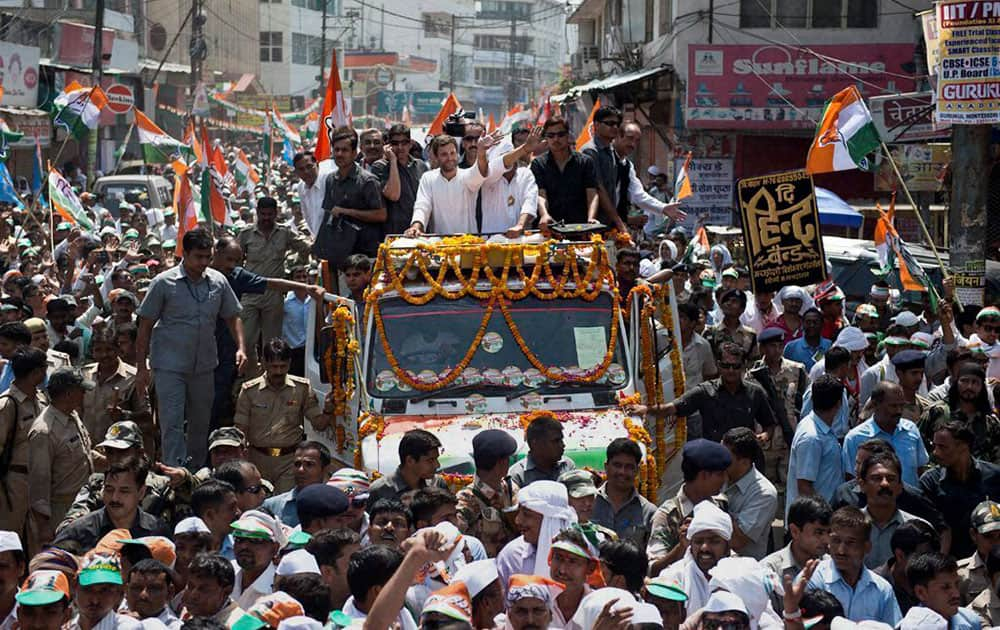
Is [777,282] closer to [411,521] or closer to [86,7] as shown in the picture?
[411,521]

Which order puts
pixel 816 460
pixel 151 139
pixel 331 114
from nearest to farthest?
pixel 816 460, pixel 331 114, pixel 151 139

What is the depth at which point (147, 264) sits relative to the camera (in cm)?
1753

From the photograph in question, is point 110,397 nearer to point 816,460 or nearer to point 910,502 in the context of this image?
point 816,460

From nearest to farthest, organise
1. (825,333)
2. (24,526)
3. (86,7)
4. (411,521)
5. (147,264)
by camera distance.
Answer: (411,521), (24,526), (825,333), (147,264), (86,7)

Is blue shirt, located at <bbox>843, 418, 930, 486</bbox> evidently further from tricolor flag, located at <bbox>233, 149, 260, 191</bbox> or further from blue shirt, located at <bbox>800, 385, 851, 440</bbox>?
tricolor flag, located at <bbox>233, 149, 260, 191</bbox>

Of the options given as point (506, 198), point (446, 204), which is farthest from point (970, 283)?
point (446, 204)

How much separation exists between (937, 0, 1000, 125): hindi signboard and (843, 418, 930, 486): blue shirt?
5940 mm

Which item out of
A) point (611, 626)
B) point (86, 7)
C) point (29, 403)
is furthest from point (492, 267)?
point (86, 7)

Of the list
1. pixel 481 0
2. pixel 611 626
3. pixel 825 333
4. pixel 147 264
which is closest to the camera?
pixel 611 626

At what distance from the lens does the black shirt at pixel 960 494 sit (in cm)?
826

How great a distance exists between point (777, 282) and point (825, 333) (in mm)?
574

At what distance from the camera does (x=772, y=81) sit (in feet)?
89.2

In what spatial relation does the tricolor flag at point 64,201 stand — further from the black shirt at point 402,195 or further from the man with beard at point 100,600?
the man with beard at point 100,600

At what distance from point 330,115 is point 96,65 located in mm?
18016
